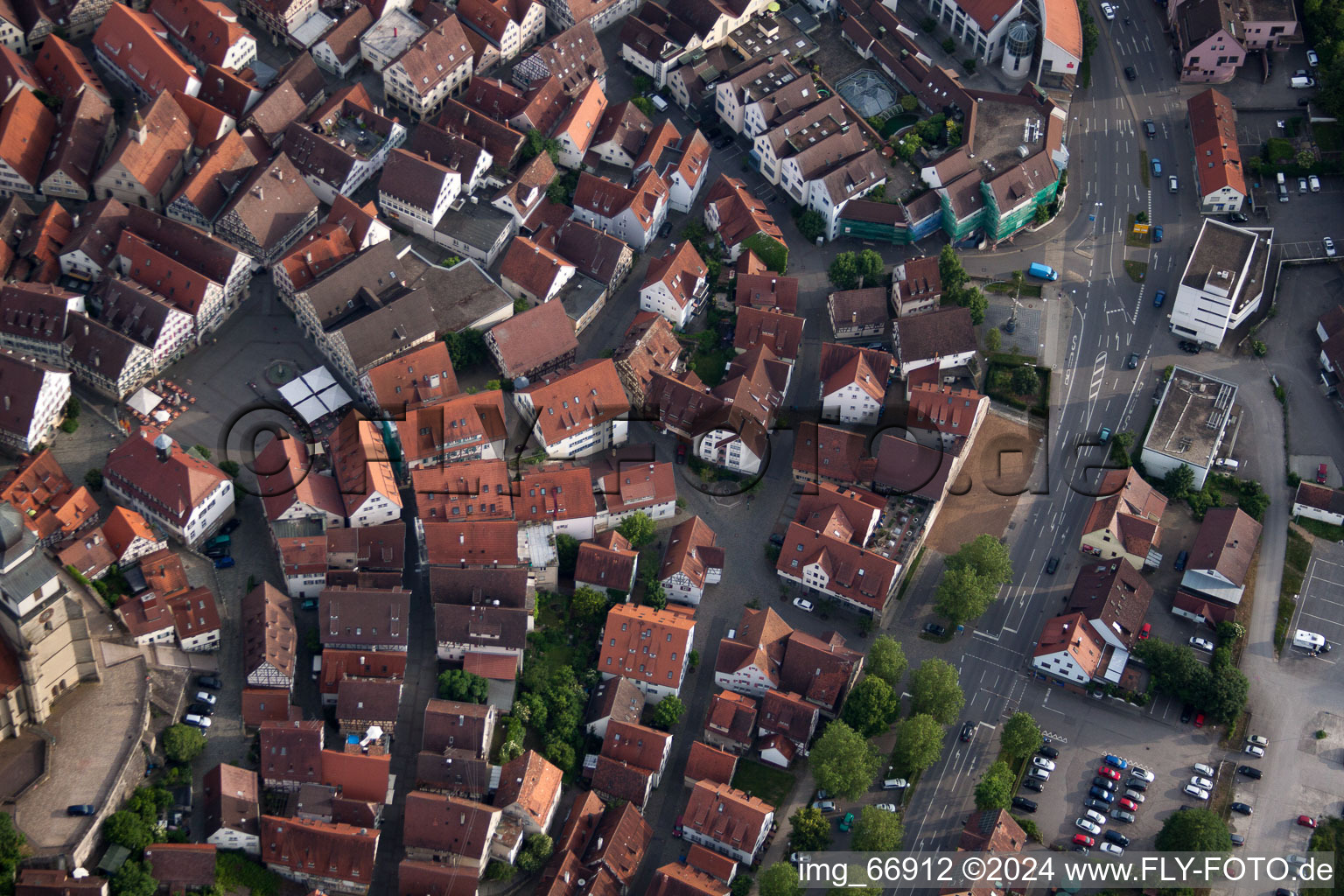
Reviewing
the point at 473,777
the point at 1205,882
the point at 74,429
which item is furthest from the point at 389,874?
the point at 1205,882

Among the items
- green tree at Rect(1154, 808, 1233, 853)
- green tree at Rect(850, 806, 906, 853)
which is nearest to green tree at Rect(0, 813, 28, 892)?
green tree at Rect(850, 806, 906, 853)

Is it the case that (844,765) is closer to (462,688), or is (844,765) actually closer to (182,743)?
(462,688)

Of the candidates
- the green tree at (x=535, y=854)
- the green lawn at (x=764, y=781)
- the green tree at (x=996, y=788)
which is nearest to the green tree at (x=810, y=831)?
the green lawn at (x=764, y=781)

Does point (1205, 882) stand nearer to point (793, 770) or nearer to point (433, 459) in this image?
point (793, 770)

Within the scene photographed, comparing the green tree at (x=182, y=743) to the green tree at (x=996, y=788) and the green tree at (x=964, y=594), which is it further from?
the green tree at (x=964, y=594)

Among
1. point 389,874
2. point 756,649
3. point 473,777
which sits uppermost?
point 756,649

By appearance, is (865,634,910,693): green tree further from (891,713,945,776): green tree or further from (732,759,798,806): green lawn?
(732,759,798,806): green lawn

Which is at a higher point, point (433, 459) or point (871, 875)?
point (433, 459)
